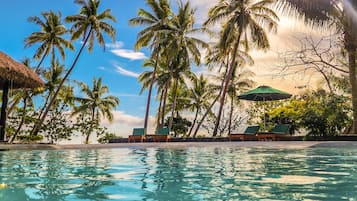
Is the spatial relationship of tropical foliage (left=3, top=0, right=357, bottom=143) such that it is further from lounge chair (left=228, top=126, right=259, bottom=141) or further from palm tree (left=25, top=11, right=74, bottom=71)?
lounge chair (left=228, top=126, right=259, bottom=141)

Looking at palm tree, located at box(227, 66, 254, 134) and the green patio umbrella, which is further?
palm tree, located at box(227, 66, 254, 134)

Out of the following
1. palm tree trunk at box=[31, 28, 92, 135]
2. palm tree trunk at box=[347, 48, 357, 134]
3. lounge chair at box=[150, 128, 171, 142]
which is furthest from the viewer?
palm tree trunk at box=[31, 28, 92, 135]

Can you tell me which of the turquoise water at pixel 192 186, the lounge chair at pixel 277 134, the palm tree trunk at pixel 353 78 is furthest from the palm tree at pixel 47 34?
the turquoise water at pixel 192 186

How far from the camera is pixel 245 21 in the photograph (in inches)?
747

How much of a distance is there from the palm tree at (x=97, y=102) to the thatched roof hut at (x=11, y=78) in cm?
1206

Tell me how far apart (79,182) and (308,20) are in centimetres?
1166

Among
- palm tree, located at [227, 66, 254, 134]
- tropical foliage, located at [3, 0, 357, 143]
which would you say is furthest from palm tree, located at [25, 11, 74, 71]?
palm tree, located at [227, 66, 254, 134]

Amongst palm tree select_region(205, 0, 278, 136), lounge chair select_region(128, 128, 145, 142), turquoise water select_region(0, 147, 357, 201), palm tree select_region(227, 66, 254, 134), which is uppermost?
palm tree select_region(205, 0, 278, 136)

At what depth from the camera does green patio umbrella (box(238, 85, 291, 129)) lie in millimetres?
15750

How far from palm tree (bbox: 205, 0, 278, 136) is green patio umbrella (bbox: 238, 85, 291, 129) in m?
2.12

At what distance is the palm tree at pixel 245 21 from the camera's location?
62.1 feet

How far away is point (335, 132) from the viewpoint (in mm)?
12766

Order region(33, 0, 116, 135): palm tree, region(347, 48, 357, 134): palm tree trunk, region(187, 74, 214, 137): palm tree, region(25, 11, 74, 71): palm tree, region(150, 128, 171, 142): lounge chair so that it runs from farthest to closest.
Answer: region(187, 74, 214, 137): palm tree < region(25, 11, 74, 71): palm tree < region(33, 0, 116, 135): palm tree < region(150, 128, 171, 142): lounge chair < region(347, 48, 357, 134): palm tree trunk

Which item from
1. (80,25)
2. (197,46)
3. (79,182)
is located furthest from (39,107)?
(79,182)
